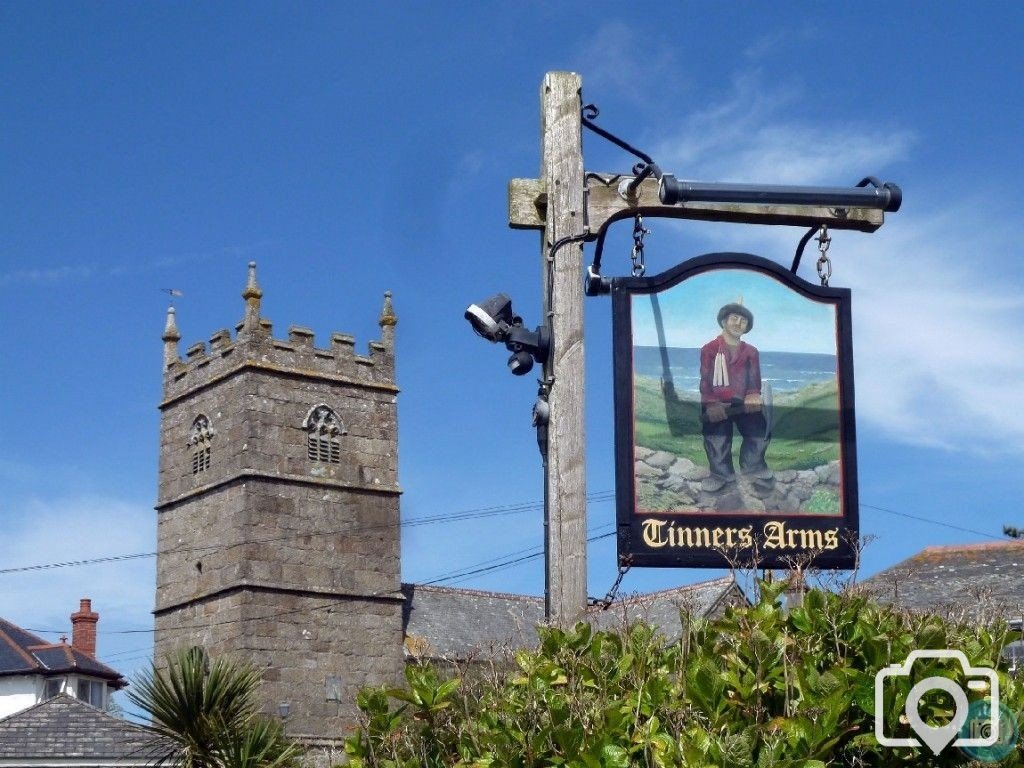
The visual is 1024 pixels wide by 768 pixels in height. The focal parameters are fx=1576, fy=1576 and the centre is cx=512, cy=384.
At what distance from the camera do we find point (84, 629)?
53.0 meters

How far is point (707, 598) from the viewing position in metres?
46.0

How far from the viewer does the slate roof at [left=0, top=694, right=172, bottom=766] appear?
87.8ft

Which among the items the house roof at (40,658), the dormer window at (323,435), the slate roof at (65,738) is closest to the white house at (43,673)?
→ the house roof at (40,658)

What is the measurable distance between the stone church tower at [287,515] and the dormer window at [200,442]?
0.05m

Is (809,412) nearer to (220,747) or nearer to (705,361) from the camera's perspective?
(705,361)

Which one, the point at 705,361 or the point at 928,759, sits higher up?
the point at 705,361

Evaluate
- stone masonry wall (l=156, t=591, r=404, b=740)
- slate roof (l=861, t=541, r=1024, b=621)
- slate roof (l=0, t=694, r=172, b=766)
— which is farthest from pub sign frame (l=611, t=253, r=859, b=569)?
stone masonry wall (l=156, t=591, r=404, b=740)

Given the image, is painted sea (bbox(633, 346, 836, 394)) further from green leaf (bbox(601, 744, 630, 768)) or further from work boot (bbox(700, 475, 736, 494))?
green leaf (bbox(601, 744, 630, 768))

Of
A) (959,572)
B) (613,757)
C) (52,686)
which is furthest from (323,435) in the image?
(613,757)

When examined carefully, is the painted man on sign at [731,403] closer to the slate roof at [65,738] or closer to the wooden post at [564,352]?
the wooden post at [564,352]

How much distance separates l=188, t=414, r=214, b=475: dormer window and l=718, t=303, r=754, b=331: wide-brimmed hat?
144 feet

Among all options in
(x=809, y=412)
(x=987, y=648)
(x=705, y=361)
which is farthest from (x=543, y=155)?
(x=987, y=648)

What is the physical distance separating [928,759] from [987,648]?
0.66m

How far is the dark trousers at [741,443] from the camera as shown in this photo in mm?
7371
